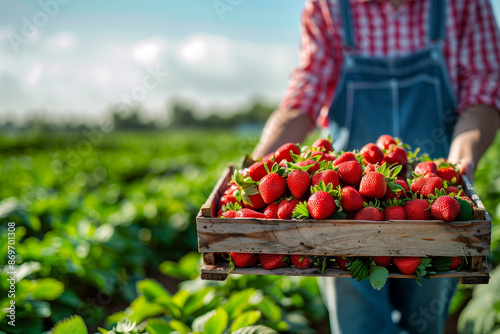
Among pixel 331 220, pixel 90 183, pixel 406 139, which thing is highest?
pixel 331 220

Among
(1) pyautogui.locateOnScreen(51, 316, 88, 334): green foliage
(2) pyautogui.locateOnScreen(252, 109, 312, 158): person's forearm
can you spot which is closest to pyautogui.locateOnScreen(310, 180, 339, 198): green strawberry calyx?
(2) pyautogui.locateOnScreen(252, 109, 312, 158): person's forearm

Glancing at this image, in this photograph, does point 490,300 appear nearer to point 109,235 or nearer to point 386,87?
point 386,87

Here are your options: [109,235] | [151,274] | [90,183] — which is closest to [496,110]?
[109,235]

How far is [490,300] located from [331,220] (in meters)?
2.21

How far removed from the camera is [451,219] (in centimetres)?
138

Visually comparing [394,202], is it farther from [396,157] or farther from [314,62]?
[314,62]

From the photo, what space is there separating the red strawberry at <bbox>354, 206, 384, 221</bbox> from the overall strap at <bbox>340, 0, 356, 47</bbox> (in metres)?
1.33

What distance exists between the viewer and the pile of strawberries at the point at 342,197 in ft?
4.73

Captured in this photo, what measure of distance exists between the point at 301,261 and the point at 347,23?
1.52 m

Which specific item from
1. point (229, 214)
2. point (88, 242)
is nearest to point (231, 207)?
point (229, 214)

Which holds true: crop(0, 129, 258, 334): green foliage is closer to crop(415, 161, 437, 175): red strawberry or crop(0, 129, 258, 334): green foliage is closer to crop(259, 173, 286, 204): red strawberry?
crop(259, 173, 286, 204): red strawberry

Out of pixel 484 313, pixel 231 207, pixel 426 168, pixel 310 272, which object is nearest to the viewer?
pixel 310 272

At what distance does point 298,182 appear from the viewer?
4.98ft

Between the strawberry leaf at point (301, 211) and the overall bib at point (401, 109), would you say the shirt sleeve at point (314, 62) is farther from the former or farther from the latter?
the strawberry leaf at point (301, 211)
